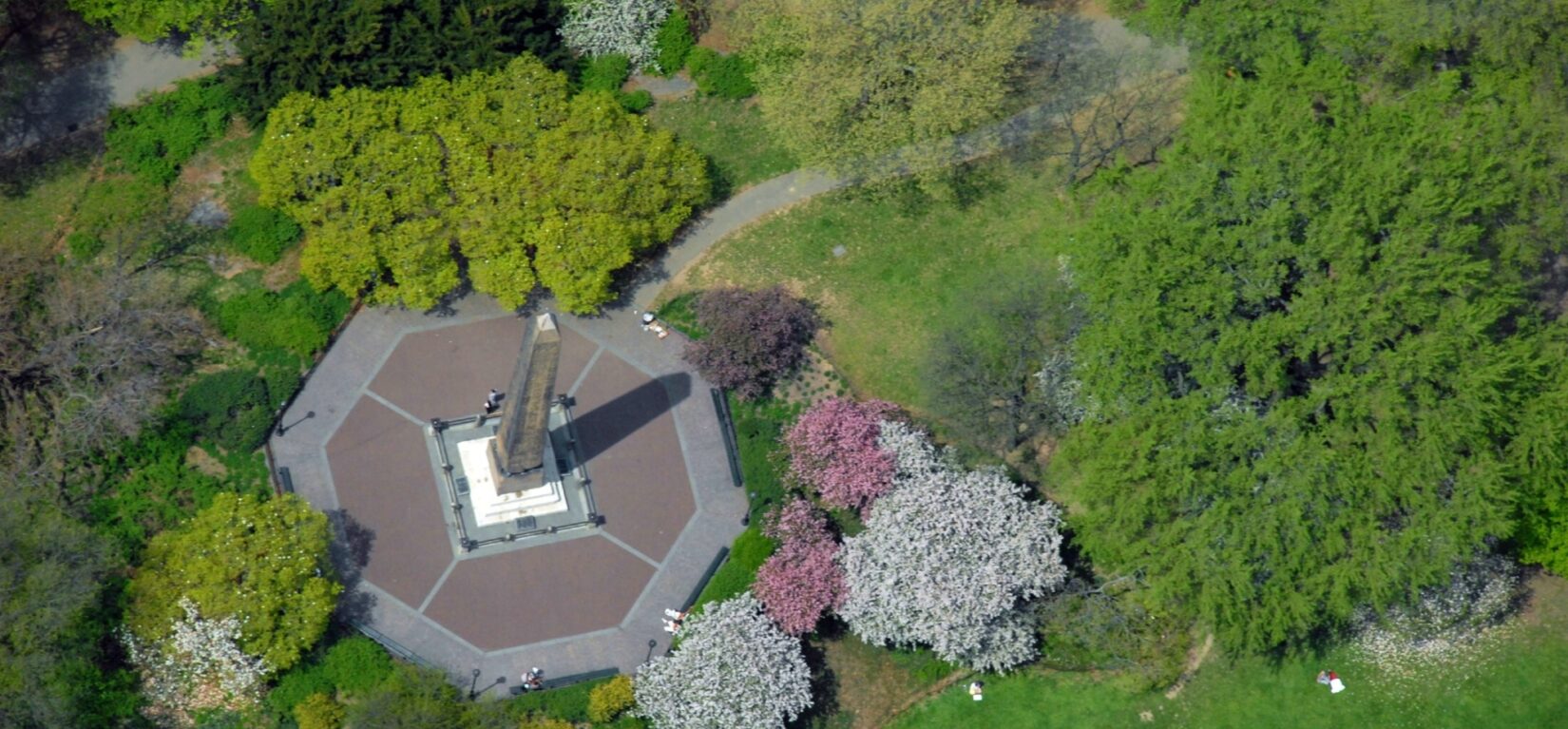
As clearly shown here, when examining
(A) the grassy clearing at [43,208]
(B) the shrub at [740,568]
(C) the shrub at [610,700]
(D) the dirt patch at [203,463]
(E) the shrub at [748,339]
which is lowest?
(C) the shrub at [610,700]

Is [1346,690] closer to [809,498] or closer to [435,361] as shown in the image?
[809,498]

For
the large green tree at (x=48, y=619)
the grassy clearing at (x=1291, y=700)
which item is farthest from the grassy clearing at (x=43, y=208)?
the grassy clearing at (x=1291, y=700)

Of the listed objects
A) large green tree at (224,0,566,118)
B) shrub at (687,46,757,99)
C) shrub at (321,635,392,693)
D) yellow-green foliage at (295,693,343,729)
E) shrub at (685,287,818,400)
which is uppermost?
large green tree at (224,0,566,118)

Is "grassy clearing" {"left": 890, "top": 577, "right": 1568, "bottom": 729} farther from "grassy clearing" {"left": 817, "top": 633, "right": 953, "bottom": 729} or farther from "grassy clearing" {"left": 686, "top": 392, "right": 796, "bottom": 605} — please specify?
"grassy clearing" {"left": 686, "top": 392, "right": 796, "bottom": 605}

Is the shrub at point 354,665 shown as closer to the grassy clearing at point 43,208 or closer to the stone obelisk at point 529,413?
the stone obelisk at point 529,413

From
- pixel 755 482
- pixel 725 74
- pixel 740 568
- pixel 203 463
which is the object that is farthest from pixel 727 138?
pixel 203 463

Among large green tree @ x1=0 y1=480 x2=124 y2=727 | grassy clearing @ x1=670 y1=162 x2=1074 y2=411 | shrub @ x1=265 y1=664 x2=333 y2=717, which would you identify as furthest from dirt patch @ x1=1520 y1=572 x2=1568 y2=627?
large green tree @ x1=0 y1=480 x2=124 y2=727
